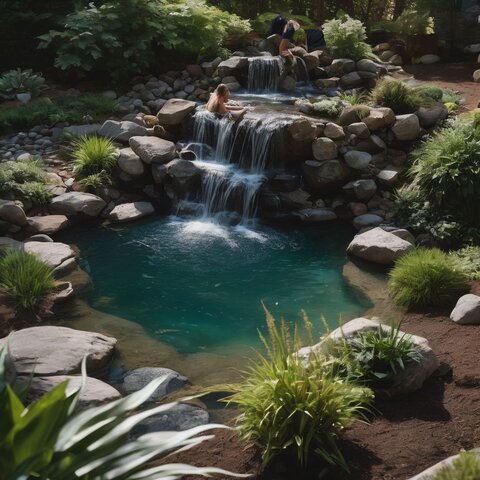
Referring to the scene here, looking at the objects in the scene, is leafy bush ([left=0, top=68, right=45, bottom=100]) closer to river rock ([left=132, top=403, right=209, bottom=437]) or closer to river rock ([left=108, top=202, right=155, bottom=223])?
river rock ([left=108, top=202, right=155, bottom=223])

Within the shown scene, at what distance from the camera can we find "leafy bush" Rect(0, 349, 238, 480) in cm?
230

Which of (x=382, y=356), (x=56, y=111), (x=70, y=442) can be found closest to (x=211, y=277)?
(x=382, y=356)

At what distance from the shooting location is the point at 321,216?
9.80 m

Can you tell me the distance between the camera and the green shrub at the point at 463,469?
9.65ft

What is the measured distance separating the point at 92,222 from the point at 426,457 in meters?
7.34

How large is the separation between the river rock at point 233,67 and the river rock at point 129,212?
508 cm

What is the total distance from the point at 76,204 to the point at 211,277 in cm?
306

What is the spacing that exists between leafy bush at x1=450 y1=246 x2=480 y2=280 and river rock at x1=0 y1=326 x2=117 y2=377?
4.08m

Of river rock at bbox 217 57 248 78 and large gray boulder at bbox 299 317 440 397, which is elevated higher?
river rock at bbox 217 57 248 78

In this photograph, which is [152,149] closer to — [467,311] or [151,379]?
[151,379]

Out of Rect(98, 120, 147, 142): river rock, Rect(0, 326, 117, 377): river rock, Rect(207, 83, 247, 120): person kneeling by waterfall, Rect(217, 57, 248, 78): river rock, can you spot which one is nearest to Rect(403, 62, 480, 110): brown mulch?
Rect(217, 57, 248, 78): river rock

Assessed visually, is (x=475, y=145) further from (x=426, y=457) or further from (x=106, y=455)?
(x=106, y=455)

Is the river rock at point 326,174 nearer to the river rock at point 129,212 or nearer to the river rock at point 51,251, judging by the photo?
the river rock at point 129,212

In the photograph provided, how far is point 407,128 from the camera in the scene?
33.9ft
